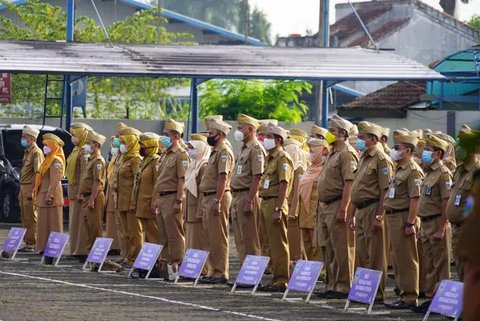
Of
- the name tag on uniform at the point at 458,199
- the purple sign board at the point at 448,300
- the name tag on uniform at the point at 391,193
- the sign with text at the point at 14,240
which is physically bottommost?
the sign with text at the point at 14,240

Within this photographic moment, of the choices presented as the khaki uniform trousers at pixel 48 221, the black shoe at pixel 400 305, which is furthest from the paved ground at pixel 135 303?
the khaki uniform trousers at pixel 48 221

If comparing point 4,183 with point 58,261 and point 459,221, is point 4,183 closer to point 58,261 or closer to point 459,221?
point 58,261

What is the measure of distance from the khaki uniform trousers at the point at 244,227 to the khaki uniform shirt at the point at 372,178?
211cm

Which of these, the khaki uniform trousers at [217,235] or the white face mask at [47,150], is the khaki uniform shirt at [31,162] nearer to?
the white face mask at [47,150]

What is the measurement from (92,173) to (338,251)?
19.1ft

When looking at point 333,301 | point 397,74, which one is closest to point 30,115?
point 397,74

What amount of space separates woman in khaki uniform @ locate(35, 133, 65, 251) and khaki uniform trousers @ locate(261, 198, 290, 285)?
16.9ft

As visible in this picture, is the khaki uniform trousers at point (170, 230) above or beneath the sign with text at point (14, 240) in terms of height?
above

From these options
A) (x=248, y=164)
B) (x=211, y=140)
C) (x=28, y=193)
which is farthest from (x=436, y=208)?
(x=28, y=193)

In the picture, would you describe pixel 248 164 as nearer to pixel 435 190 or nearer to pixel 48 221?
pixel 435 190

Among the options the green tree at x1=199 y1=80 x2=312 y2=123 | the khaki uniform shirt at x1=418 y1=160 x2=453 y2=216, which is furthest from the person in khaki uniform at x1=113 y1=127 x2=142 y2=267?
the green tree at x1=199 y1=80 x2=312 y2=123

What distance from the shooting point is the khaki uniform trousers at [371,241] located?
15.7 m

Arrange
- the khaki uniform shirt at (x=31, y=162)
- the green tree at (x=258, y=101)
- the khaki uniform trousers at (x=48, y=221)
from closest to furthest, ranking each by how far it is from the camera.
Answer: the khaki uniform trousers at (x=48, y=221), the khaki uniform shirt at (x=31, y=162), the green tree at (x=258, y=101)

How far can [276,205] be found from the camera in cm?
1725
